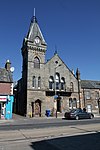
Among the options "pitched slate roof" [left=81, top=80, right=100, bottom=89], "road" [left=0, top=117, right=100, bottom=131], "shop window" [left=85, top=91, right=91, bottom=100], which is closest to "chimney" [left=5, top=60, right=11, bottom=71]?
"road" [left=0, top=117, right=100, bottom=131]

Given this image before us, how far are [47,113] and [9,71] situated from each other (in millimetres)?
10232

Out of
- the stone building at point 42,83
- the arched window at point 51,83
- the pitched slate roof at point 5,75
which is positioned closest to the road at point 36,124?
the pitched slate roof at point 5,75

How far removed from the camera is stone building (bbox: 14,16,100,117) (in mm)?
34375

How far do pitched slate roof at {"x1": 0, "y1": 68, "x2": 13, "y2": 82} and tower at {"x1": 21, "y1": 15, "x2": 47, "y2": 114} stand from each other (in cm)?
368

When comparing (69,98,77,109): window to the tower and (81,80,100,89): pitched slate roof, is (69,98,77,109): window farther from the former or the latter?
the tower

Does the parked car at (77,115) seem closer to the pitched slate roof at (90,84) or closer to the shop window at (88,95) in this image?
the shop window at (88,95)

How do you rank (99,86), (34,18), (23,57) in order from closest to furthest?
1. (23,57)
2. (34,18)
3. (99,86)

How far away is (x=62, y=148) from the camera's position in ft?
26.4

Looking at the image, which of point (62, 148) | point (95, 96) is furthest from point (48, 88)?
point (62, 148)

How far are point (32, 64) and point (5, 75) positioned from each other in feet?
19.3

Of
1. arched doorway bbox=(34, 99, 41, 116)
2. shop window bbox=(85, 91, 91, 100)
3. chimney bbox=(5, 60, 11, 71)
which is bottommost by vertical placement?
arched doorway bbox=(34, 99, 41, 116)

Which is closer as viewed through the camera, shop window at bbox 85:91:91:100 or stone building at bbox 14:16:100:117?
stone building at bbox 14:16:100:117

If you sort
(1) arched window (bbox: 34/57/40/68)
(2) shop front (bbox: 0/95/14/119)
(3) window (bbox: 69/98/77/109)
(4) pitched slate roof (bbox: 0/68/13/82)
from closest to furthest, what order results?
(2) shop front (bbox: 0/95/14/119)
(4) pitched slate roof (bbox: 0/68/13/82)
(1) arched window (bbox: 34/57/40/68)
(3) window (bbox: 69/98/77/109)

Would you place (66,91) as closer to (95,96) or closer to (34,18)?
(95,96)
